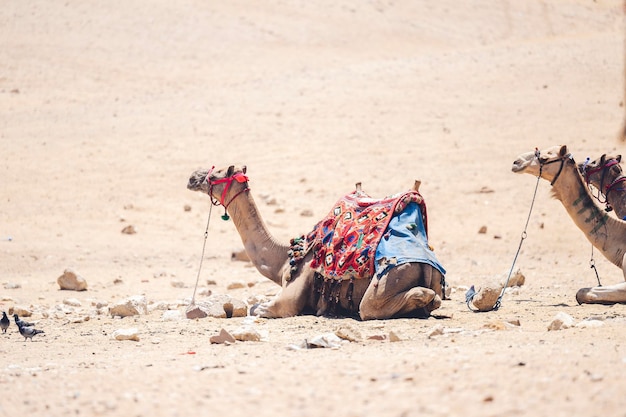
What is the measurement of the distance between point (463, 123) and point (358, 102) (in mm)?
3643

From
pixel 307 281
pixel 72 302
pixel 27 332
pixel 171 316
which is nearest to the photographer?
pixel 27 332

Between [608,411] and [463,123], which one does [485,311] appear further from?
[463,123]

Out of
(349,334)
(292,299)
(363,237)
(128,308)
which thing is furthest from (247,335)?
(128,308)

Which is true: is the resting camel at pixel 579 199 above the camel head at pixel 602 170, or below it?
below

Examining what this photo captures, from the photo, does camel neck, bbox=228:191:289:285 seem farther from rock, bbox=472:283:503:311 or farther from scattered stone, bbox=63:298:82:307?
scattered stone, bbox=63:298:82:307

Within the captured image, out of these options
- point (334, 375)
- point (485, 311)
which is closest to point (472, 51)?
point (485, 311)

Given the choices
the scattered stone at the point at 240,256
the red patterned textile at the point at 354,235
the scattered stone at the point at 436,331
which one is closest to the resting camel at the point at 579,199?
the red patterned textile at the point at 354,235

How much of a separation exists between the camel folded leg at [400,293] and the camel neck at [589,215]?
227 cm

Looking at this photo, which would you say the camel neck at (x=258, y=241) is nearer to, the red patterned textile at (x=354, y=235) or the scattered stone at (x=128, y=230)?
the red patterned textile at (x=354, y=235)

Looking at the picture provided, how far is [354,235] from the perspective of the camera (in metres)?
9.77

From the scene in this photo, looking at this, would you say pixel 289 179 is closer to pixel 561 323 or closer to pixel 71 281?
pixel 71 281

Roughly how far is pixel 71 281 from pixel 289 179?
28.3ft

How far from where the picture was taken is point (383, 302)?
924 centimetres

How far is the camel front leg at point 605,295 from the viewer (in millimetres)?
9875
